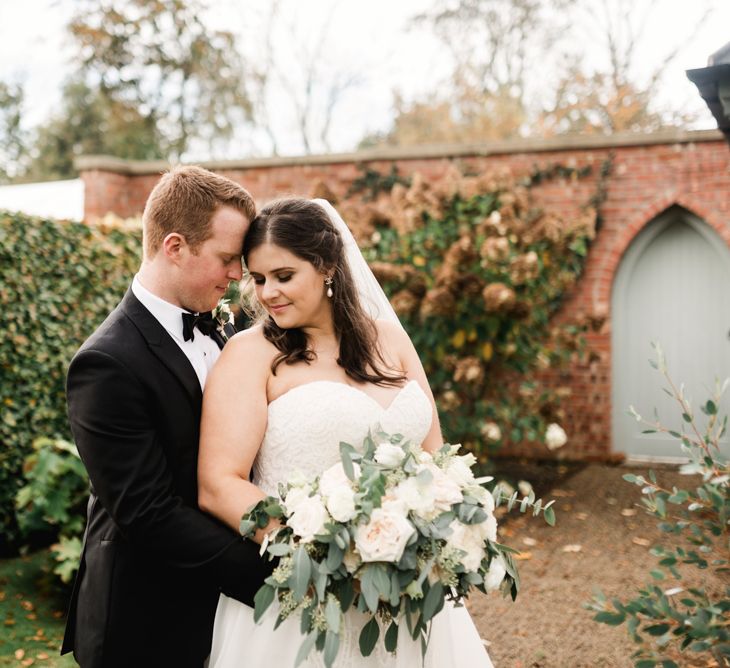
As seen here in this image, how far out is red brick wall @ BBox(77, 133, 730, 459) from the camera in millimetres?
8180

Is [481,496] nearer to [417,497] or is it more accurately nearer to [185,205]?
[417,497]

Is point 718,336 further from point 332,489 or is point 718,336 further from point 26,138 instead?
point 26,138

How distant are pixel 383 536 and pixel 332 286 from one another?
1073mm

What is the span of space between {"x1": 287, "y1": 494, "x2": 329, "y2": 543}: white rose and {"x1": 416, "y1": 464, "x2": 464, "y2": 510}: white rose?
286 mm

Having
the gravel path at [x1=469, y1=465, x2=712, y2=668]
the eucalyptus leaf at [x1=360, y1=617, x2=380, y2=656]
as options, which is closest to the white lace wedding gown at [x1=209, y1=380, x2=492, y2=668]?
the eucalyptus leaf at [x1=360, y1=617, x2=380, y2=656]

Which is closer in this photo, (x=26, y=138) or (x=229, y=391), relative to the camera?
(x=229, y=391)

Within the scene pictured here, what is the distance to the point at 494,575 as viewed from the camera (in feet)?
6.72

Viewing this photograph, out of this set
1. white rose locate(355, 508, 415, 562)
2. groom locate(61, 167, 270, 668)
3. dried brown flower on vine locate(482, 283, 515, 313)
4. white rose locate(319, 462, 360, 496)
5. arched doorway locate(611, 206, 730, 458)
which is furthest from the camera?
arched doorway locate(611, 206, 730, 458)

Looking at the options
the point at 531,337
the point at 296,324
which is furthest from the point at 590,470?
the point at 296,324

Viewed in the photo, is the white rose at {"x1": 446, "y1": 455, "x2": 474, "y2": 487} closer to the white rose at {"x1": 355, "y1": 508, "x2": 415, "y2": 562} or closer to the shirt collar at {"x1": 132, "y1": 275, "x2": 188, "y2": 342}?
the white rose at {"x1": 355, "y1": 508, "x2": 415, "y2": 562}

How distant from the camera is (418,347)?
7.11 m

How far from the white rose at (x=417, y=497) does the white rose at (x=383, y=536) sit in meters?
0.05

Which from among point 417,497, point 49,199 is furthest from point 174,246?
point 49,199

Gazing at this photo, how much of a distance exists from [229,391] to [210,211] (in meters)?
0.59
